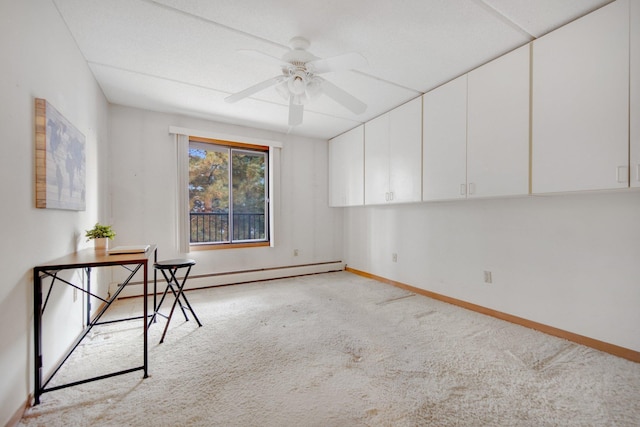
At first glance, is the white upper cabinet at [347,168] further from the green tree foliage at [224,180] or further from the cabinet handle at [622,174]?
the cabinet handle at [622,174]

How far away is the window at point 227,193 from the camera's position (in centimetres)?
406

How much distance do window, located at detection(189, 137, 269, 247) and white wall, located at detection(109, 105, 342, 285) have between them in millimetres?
248

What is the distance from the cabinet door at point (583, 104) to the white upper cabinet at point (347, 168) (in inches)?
91.6

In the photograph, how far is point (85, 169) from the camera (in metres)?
2.34

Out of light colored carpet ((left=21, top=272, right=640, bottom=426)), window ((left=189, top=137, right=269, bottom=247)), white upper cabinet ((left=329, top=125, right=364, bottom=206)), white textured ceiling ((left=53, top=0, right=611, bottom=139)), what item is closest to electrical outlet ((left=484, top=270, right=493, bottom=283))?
light colored carpet ((left=21, top=272, right=640, bottom=426))

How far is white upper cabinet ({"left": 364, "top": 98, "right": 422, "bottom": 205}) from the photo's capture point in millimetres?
3209

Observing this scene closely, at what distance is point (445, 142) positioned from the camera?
2850 millimetres

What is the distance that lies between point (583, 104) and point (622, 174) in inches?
22.1

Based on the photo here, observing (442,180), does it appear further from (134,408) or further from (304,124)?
(134,408)

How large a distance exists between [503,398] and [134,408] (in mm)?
2095

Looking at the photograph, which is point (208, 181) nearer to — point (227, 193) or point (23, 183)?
point (227, 193)

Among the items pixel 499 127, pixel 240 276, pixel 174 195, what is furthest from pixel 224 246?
pixel 499 127

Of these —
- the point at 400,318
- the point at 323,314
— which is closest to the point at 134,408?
the point at 323,314

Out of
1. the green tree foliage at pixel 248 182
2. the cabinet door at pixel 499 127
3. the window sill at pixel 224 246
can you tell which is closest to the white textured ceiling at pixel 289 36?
the cabinet door at pixel 499 127
